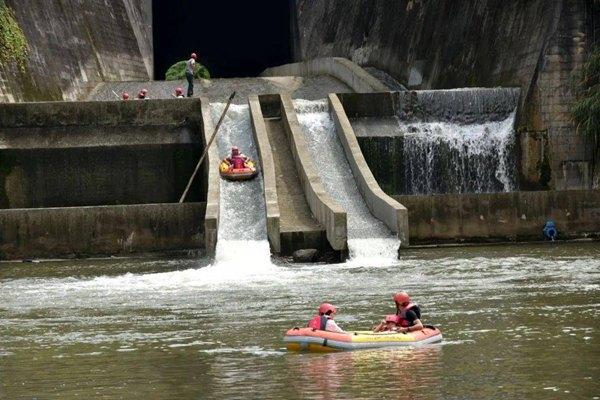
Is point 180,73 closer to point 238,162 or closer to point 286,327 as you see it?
point 238,162

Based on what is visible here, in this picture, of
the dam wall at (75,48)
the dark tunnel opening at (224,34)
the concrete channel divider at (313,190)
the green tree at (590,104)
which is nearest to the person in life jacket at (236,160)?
the concrete channel divider at (313,190)

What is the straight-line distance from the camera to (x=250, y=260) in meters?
24.2

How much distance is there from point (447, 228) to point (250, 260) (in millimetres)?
4928

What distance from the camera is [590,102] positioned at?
29719 millimetres

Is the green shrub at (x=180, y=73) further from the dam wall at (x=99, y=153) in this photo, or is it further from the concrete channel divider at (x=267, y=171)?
the dam wall at (x=99, y=153)

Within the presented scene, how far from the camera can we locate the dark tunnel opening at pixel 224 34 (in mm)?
62875

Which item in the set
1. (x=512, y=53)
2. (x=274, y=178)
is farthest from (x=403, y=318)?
(x=512, y=53)

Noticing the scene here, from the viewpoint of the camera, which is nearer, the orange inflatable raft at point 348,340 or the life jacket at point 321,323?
the orange inflatable raft at point 348,340

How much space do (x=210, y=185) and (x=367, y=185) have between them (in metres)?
3.12

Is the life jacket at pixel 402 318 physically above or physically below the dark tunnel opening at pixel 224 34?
below

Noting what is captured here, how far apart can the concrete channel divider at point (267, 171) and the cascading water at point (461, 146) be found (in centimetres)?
349

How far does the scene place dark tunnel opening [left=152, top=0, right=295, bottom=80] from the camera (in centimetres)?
6288

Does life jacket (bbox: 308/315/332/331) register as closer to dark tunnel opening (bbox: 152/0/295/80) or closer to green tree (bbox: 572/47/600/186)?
green tree (bbox: 572/47/600/186)

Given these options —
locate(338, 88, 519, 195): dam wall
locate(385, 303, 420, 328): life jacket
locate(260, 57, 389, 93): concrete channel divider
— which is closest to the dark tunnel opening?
locate(260, 57, 389, 93): concrete channel divider
